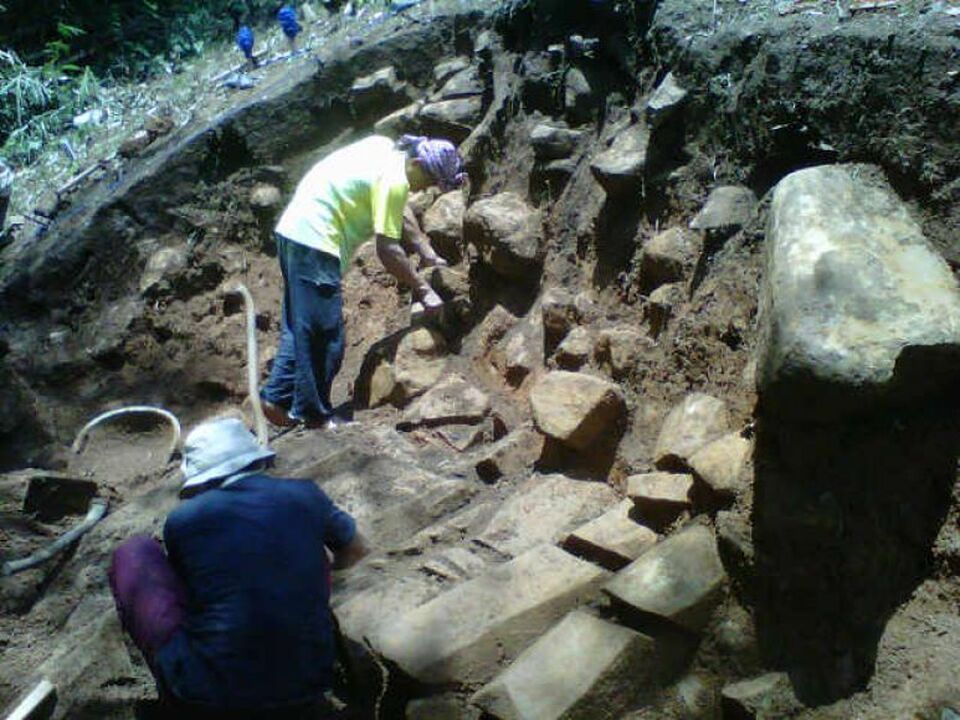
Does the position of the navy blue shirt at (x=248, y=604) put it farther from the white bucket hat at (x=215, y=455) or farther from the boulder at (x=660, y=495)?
the boulder at (x=660, y=495)

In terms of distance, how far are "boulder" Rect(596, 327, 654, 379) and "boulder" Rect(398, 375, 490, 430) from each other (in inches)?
29.6

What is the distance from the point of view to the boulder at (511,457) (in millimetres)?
3963

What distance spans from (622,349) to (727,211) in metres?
0.66

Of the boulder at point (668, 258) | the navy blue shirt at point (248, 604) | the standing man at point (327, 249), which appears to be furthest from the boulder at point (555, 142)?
the navy blue shirt at point (248, 604)

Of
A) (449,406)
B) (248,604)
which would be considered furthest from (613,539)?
(449,406)

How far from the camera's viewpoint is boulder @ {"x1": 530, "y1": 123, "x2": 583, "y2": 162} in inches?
196

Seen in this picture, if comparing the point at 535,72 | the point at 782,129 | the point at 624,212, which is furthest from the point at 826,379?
the point at 535,72

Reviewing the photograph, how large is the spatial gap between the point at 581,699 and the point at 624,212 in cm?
246

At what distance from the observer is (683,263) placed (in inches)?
154

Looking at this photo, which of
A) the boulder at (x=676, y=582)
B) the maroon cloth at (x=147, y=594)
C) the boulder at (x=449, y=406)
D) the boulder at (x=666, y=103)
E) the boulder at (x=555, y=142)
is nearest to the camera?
the boulder at (x=676, y=582)

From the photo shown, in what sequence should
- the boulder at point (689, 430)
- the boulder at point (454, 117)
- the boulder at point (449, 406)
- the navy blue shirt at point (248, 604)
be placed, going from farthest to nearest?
the boulder at point (454, 117)
the boulder at point (449, 406)
the boulder at point (689, 430)
the navy blue shirt at point (248, 604)

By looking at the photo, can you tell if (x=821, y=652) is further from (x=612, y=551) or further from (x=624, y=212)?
(x=624, y=212)

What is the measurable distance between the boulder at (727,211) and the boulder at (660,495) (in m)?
1.07

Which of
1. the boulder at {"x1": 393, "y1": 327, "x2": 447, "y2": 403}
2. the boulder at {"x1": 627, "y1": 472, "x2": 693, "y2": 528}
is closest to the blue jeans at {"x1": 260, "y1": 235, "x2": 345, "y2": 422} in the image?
the boulder at {"x1": 393, "y1": 327, "x2": 447, "y2": 403}
